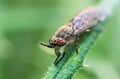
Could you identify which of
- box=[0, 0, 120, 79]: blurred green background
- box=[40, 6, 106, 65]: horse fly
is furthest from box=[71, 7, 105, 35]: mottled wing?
box=[0, 0, 120, 79]: blurred green background

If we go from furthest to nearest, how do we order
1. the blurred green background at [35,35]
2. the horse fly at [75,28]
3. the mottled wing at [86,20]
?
the blurred green background at [35,35], the mottled wing at [86,20], the horse fly at [75,28]

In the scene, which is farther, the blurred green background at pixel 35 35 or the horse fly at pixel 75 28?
the blurred green background at pixel 35 35

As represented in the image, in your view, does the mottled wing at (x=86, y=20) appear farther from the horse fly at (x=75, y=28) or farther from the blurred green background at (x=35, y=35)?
the blurred green background at (x=35, y=35)

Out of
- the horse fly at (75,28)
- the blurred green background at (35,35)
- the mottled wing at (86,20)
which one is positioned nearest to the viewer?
the horse fly at (75,28)

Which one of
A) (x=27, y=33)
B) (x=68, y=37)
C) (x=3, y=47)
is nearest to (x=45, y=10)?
(x=27, y=33)

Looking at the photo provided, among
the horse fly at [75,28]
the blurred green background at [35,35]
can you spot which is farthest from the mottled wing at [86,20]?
the blurred green background at [35,35]

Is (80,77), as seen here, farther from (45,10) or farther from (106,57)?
(45,10)
